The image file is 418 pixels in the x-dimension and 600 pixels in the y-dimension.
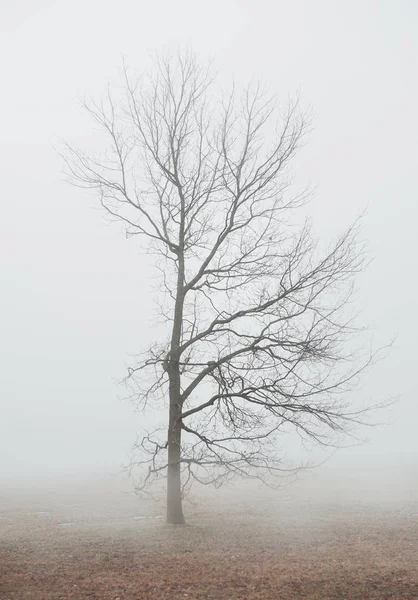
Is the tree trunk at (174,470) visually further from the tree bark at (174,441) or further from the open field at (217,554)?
the open field at (217,554)

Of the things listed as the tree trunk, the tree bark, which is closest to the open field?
the tree trunk

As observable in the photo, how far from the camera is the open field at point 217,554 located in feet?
35.4

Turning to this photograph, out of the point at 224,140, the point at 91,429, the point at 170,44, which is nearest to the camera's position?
the point at 224,140

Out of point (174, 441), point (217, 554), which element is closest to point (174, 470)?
point (174, 441)

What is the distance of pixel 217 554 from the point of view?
567 inches

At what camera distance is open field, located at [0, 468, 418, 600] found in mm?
10797

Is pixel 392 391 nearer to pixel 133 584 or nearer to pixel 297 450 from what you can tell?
pixel 297 450

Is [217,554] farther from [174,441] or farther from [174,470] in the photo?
[174,441]

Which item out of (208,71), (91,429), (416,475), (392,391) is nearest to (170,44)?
(208,71)

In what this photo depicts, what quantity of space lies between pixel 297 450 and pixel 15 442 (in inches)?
2474

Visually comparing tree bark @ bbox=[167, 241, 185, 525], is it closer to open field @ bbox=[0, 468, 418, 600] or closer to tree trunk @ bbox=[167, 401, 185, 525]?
tree trunk @ bbox=[167, 401, 185, 525]

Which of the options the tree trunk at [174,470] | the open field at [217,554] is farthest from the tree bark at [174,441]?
the open field at [217,554]

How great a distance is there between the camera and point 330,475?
52406 mm

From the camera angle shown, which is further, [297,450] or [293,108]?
[297,450]
